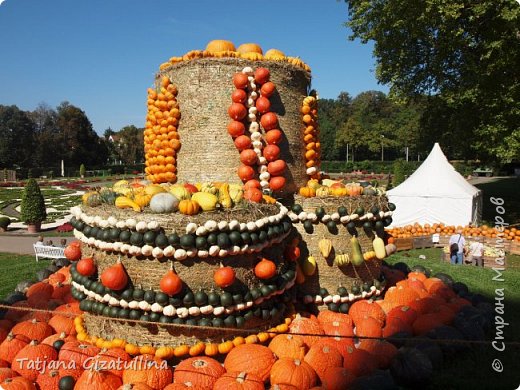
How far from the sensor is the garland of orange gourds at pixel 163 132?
8.55 m

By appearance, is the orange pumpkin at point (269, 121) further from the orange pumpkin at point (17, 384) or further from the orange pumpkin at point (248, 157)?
the orange pumpkin at point (17, 384)

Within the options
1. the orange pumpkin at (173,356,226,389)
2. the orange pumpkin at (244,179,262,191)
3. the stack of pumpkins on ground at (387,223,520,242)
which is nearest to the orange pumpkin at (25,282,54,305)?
the orange pumpkin at (173,356,226,389)

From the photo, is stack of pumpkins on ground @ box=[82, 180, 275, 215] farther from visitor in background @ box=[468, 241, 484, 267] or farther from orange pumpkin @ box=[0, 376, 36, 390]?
visitor in background @ box=[468, 241, 484, 267]

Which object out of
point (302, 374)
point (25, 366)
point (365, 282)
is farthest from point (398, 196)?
point (25, 366)

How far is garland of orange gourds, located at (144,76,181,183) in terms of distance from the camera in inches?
336

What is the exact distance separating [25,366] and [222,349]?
299 centimetres

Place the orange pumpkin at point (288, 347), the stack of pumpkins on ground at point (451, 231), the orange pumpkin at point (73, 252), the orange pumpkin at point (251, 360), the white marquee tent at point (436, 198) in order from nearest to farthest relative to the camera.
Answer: the orange pumpkin at point (251, 360), the orange pumpkin at point (288, 347), the orange pumpkin at point (73, 252), the stack of pumpkins on ground at point (451, 231), the white marquee tent at point (436, 198)

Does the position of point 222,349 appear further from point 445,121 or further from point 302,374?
point 445,121

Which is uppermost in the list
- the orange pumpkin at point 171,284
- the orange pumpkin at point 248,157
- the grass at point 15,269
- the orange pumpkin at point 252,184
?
the orange pumpkin at point 248,157

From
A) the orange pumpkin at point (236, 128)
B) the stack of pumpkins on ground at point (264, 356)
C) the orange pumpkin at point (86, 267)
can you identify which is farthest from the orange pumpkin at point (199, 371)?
the orange pumpkin at point (236, 128)

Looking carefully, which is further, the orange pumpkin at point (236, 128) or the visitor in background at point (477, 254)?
the visitor in background at point (477, 254)

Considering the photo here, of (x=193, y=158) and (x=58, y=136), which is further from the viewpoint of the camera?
(x=58, y=136)

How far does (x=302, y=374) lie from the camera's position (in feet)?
19.0

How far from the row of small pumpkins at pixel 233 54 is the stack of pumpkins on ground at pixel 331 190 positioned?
9.02ft
